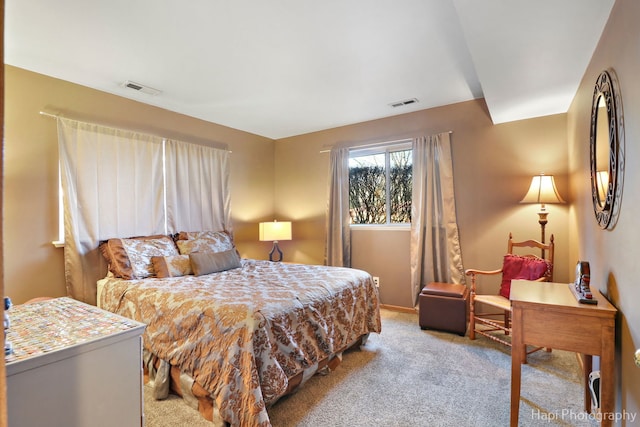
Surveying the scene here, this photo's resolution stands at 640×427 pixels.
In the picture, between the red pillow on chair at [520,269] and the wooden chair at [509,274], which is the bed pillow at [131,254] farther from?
the red pillow on chair at [520,269]

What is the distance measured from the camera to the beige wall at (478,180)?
3.22 metres

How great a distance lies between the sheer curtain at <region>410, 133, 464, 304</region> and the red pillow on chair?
0.54 m

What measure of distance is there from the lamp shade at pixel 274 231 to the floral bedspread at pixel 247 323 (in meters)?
1.46

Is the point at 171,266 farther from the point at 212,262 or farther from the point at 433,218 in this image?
the point at 433,218

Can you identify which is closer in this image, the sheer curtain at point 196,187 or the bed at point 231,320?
the bed at point 231,320

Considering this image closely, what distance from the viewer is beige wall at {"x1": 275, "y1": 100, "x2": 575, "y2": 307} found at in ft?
10.6

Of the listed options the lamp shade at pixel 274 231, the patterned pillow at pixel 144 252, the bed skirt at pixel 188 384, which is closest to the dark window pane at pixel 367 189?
the lamp shade at pixel 274 231

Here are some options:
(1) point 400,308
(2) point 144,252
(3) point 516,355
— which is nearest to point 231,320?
(3) point 516,355

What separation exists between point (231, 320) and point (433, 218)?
278 cm

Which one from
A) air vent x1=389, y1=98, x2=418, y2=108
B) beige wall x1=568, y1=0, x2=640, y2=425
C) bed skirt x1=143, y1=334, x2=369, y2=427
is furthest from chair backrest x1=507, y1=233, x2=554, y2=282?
bed skirt x1=143, y1=334, x2=369, y2=427

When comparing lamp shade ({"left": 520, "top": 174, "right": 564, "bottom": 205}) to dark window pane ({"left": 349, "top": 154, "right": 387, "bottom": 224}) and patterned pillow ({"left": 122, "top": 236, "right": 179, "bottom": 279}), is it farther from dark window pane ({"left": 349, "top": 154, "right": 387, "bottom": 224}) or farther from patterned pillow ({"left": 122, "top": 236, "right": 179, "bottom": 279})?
patterned pillow ({"left": 122, "top": 236, "right": 179, "bottom": 279})

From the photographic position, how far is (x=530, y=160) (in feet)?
10.8

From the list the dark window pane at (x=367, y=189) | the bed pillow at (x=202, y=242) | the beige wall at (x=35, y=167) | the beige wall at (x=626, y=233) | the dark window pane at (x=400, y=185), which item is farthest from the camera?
the dark window pane at (x=367, y=189)

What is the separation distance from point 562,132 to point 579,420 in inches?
103
